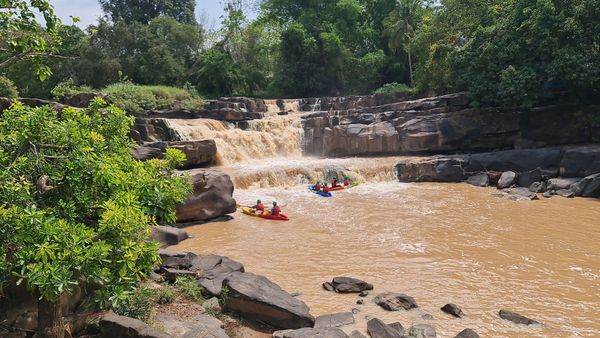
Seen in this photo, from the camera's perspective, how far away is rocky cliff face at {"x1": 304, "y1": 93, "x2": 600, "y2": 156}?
19.3 meters

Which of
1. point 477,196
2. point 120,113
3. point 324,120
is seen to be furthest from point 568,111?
point 120,113

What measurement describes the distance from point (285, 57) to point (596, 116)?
81.7 feet

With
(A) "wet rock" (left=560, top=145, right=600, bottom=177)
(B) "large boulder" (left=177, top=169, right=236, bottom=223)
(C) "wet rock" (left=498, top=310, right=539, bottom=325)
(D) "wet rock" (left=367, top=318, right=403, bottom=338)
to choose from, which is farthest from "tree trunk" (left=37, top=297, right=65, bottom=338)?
(A) "wet rock" (left=560, top=145, right=600, bottom=177)

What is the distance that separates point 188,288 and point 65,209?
10.3 feet

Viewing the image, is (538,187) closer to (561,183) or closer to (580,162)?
(561,183)

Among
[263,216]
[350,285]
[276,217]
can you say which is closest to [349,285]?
[350,285]

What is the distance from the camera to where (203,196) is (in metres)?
12.6

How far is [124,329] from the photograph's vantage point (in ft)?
14.3

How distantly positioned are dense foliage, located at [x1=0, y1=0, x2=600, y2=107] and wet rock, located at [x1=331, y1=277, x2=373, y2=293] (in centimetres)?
1408

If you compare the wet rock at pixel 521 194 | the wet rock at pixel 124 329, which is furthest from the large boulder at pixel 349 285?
the wet rock at pixel 521 194

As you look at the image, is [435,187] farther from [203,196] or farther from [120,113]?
[120,113]

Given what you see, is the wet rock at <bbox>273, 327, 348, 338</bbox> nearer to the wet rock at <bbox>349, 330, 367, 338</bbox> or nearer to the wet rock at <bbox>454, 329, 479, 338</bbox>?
the wet rock at <bbox>349, 330, 367, 338</bbox>

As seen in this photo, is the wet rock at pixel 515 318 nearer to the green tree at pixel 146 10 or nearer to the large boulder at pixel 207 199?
the large boulder at pixel 207 199

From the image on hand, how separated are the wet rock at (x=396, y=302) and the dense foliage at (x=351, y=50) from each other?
1497cm
